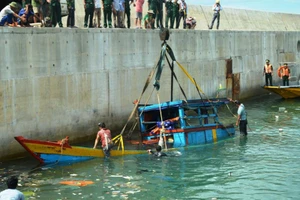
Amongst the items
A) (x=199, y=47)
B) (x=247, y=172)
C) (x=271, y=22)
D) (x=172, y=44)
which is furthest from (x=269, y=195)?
(x=271, y=22)

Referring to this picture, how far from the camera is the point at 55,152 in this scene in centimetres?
1775

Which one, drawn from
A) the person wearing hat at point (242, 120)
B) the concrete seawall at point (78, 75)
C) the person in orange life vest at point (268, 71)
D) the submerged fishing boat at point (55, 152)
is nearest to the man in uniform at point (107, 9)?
the concrete seawall at point (78, 75)

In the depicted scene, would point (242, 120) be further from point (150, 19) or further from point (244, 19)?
point (244, 19)

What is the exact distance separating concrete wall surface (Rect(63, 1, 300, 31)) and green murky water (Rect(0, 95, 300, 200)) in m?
14.1

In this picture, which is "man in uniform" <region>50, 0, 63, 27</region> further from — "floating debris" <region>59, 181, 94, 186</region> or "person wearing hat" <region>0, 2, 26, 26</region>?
"floating debris" <region>59, 181, 94, 186</region>

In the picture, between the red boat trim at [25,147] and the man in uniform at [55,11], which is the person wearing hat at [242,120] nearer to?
the man in uniform at [55,11]

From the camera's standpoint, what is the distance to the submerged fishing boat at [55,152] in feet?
55.8

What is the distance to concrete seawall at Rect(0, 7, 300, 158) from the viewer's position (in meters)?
18.1

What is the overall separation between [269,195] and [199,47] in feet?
51.9

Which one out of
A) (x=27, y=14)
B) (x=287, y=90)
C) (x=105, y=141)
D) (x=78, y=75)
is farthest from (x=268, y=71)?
(x=27, y=14)

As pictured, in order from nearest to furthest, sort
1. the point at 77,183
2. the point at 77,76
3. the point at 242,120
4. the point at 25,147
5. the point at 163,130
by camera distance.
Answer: the point at 77,183, the point at 25,147, the point at 163,130, the point at 77,76, the point at 242,120

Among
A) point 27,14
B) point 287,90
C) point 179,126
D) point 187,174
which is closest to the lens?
point 187,174

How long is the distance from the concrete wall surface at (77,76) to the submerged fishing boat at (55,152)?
1.13 meters

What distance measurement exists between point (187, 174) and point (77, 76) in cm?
637
